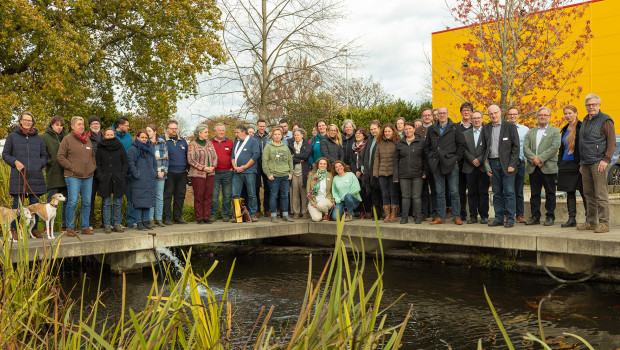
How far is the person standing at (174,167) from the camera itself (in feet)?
32.0

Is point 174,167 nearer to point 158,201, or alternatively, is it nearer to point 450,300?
point 158,201

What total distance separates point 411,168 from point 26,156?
5.62 m

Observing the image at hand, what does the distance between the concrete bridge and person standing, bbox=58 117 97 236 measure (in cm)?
56

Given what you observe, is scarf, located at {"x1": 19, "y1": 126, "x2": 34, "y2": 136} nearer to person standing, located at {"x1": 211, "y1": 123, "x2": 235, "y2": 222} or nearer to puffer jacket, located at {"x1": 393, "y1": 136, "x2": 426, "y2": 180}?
person standing, located at {"x1": 211, "y1": 123, "x2": 235, "y2": 222}

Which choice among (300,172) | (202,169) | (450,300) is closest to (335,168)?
(300,172)

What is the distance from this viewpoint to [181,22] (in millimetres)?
21172

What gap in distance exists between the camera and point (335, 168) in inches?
400

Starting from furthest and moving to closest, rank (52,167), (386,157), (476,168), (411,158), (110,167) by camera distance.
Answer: (386,157) < (411,158) < (476,168) < (110,167) < (52,167)

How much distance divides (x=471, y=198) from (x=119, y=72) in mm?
17812

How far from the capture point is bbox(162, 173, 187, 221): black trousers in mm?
9812

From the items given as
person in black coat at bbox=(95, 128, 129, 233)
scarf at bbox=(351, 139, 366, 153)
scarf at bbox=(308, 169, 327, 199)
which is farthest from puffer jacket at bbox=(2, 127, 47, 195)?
scarf at bbox=(351, 139, 366, 153)

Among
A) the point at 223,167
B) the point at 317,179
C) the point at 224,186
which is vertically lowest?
the point at 224,186

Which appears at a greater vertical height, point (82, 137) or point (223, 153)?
point (82, 137)

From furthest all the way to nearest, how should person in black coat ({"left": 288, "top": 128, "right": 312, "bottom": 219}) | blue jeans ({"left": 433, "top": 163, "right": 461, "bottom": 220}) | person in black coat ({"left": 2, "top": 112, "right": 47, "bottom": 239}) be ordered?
1. person in black coat ({"left": 288, "top": 128, "right": 312, "bottom": 219})
2. blue jeans ({"left": 433, "top": 163, "right": 461, "bottom": 220})
3. person in black coat ({"left": 2, "top": 112, "right": 47, "bottom": 239})
